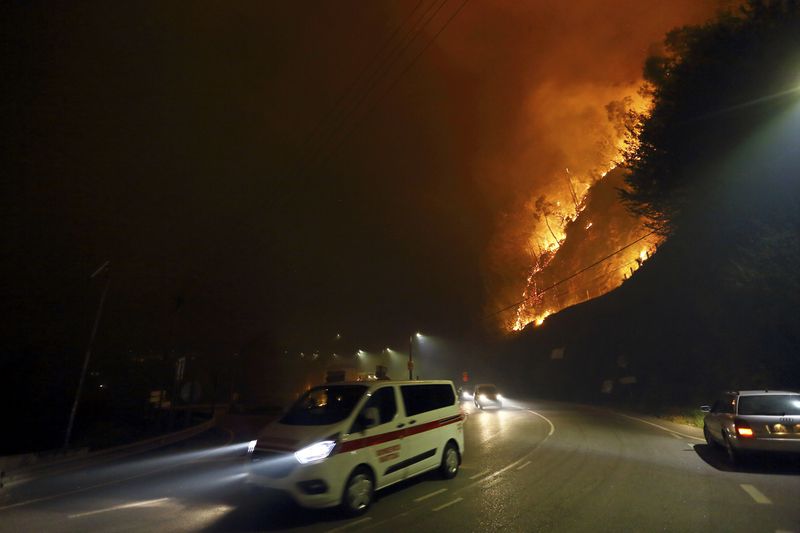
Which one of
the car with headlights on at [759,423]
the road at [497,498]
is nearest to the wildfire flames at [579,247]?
the car with headlights on at [759,423]

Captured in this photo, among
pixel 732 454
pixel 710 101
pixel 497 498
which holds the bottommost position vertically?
pixel 732 454

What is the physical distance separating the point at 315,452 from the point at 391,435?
1.57 metres

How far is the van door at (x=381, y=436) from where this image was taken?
7457mm

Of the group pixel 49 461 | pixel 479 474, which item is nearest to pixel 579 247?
pixel 479 474

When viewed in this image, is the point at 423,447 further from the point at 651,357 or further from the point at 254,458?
the point at 651,357

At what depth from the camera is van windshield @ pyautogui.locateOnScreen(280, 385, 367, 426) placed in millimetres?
7784

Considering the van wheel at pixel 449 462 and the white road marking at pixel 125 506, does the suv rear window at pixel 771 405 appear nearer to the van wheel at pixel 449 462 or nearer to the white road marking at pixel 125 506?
the van wheel at pixel 449 462

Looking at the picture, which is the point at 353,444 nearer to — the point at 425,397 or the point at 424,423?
the point at 424,423

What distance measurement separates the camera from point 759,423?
31.5 feet

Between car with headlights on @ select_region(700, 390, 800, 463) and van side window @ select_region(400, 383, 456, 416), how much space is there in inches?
221

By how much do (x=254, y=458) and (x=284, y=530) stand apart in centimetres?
135

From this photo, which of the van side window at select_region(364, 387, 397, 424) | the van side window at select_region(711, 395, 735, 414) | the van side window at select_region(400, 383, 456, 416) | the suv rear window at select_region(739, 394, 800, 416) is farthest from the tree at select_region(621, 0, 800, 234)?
the van side window at select_region(364, 387, 397, 424)

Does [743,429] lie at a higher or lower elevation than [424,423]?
lower

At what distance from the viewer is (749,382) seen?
2545 centimetres
